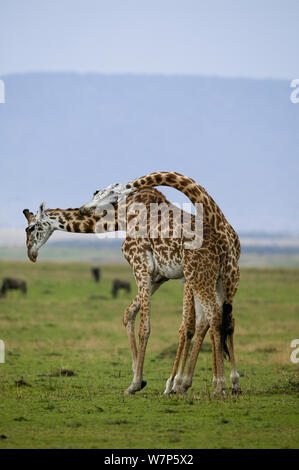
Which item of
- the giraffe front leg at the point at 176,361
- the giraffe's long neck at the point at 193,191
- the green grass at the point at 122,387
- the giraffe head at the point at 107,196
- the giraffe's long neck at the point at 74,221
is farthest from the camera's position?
the giraffe's long neck at the point at 74,221

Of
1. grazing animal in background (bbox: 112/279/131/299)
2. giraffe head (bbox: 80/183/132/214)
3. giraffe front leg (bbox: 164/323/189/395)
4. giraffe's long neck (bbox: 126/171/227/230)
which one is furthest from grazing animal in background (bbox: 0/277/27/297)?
giraffe's long neck (bbox: 126/171/227/230)

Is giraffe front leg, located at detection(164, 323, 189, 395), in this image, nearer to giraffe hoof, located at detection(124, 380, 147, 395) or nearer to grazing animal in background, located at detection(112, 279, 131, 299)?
giraffe hoof, located at detection(124, 380, 147, 395)

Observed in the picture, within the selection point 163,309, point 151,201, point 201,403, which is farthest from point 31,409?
point 163,309

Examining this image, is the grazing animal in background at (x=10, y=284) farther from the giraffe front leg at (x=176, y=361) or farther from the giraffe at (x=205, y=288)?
the giraffe front leg at (x=176, y=361)

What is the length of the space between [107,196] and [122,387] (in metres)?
3.60

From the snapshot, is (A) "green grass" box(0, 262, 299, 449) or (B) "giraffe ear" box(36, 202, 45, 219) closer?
(A) "green grass" box(0, 262, 299, 449)

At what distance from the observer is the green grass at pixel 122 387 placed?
10.2 meters

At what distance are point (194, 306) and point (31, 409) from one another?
9.55ft

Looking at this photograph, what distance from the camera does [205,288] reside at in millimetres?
12500

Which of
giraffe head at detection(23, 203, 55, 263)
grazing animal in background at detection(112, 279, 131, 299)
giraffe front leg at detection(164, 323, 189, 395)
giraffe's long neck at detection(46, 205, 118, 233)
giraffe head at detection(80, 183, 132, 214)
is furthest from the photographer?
grazing animal in background at detection(112, 279, 131, 299)

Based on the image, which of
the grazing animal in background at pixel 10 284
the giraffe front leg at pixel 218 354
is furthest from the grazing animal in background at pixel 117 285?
the giraffe front leg at pixel 218 354

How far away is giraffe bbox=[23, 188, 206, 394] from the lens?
1301 centimetres

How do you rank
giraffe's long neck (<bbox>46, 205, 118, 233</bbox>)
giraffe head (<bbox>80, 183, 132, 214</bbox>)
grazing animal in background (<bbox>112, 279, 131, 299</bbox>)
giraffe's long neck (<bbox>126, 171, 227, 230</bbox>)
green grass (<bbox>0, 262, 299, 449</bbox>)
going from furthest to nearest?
grazing animal in background (<bbox>112, 279, 131, 299</bbox>) < giraffe's long neck (<bbox>46, 205, 118, 233</bbox>) < giraffe head (<bbox>80, 183, 132, 214</bbox>) < giraffe's long neck (<bbox>126, 171, 227, 230</bbox>) < green grass (<bbox>0, 262, 299, 449</bbox>)

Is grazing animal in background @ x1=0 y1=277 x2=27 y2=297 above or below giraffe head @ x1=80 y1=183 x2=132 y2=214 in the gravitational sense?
below
